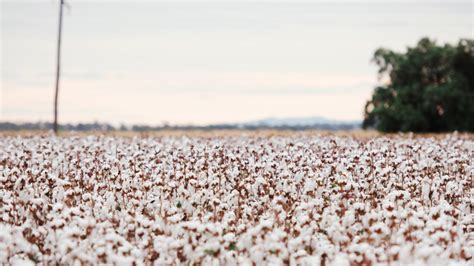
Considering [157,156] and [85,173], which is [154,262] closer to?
[85,173]

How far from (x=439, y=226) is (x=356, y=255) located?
45.0 inches

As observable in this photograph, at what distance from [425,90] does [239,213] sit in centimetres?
3738

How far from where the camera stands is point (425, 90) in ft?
147

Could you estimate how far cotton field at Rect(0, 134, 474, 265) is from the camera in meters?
7.43

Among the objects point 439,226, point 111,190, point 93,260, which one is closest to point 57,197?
point 111,190

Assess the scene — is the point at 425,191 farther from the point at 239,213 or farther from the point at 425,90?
the point at 425,90

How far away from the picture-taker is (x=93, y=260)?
24.2ft

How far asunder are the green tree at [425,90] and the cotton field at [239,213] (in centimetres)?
2809

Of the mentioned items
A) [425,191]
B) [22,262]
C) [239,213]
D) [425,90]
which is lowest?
[22,262]

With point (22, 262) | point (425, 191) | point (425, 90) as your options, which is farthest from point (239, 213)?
point (425, 90)

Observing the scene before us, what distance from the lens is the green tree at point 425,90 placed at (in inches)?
1767

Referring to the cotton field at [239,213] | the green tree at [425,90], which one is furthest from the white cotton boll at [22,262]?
the green tree at [425,90]

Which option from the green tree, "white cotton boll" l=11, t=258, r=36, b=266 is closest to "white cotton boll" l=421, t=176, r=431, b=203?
"white cotton boll" l=11, t=258, r=36, b=266

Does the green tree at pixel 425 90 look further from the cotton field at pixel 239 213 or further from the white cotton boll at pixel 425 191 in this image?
the white cotton boll at pixel 425 191
